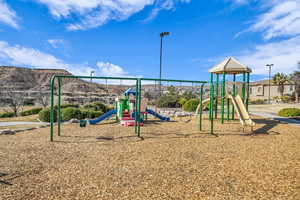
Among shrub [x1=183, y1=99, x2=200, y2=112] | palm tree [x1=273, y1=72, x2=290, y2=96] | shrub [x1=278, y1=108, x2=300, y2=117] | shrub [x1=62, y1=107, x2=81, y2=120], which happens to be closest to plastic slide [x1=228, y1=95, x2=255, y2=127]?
shrub [x1=278, y1=108, x2=300, y2=117]

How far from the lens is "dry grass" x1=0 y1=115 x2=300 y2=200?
2508 millimetres

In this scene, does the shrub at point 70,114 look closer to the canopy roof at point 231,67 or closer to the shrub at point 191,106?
the canopy roof at point 231,67

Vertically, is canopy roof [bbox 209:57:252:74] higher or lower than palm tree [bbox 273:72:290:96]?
lower

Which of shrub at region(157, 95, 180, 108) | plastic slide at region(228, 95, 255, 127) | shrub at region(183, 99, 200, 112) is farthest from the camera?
shrub at region(157, 95, 180, 108)

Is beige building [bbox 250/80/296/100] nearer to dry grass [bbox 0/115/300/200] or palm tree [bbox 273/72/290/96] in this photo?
palm tree [bbox 273/72/290/96]

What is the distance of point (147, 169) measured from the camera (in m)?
3.30

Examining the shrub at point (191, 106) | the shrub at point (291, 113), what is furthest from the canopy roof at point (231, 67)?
the shrub at point (191, 106)

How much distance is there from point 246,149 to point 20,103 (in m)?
18.1

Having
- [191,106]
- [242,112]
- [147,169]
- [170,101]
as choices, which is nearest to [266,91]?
[170,101]

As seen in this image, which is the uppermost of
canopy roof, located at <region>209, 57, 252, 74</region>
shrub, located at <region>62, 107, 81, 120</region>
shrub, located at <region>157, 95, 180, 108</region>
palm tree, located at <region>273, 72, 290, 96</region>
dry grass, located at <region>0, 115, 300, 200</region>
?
palm tree, located at <region>273, 72, 290, 96</region>

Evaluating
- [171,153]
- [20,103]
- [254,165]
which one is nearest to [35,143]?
[171,153]

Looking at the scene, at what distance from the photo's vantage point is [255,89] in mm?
43562

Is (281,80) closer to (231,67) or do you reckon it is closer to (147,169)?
(231,67)

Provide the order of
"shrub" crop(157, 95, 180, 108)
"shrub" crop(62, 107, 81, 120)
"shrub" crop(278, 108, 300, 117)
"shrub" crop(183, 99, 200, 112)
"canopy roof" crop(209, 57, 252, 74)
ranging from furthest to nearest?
"shrub" crop(157, 95, 180, 108)
"shrub" crop(183, 99, 200, 112)
"shrub" crop(278, 108, 300, 117)
"shrub" crop(62, 107, 81, 120)
"canopy roof" crop(209, 57, 252, 74)
